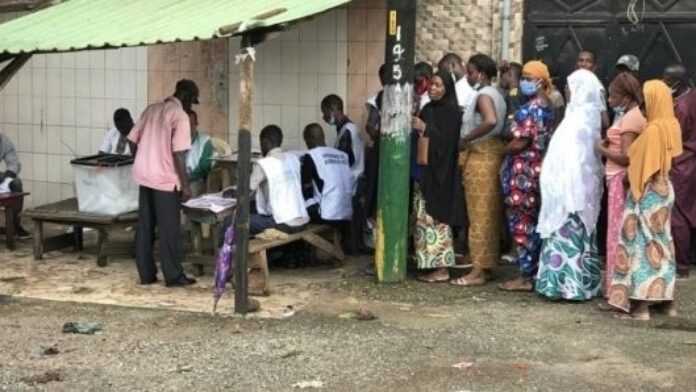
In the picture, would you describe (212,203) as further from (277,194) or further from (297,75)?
(297,75)

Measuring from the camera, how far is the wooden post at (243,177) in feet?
25.2

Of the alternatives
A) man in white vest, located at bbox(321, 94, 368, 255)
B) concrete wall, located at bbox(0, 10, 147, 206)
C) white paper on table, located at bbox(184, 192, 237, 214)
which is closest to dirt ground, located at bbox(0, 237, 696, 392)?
white paper on table, located at bbox(184, 192, 237, 214)

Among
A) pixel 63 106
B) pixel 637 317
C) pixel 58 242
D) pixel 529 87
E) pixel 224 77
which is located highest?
pixel 224 77

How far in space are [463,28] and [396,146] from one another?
→ 80.8 inches

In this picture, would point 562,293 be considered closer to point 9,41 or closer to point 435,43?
point 435,43

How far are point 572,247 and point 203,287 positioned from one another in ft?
9.38

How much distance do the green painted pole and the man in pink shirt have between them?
4.97 ft

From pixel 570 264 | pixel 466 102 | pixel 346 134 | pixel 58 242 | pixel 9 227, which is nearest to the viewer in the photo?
pixel 570 264

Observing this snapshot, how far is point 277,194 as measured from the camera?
9000 mm

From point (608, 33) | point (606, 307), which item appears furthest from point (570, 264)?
point (608, 33)

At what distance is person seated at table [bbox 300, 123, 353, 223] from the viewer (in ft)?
31.0

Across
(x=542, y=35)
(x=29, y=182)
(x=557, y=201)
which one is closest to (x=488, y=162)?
(x=557, y=201)

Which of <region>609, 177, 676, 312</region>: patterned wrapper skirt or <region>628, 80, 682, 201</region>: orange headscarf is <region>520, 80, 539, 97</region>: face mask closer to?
<region>628, 80, 682, 201</region>: orange headscarf

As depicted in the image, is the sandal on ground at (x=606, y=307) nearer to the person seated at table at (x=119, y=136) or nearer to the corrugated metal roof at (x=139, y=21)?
the corrugated metal roof at (x=139, y=21)
